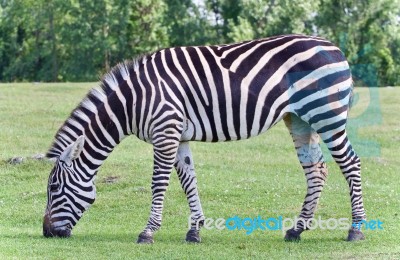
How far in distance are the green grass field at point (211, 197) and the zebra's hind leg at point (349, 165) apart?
24 centimetres

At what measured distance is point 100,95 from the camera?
1075 cm

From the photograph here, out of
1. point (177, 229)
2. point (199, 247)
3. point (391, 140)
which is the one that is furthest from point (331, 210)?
point (391, 140)

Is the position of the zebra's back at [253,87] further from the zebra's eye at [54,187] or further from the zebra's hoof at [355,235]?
the zebra's eye at [54,187]

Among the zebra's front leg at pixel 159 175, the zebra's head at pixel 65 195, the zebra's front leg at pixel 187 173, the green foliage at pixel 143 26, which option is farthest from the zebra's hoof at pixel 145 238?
the green foliage at pixel 143 26

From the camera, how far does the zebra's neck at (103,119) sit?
10617 mm

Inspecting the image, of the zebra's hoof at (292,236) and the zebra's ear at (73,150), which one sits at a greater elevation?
the zebra's ear at (73,150)

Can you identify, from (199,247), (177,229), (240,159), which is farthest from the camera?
(240,159)

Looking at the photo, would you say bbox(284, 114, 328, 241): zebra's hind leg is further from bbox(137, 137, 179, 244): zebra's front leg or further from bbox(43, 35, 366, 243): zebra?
bbox(137, 137, 179, 244): zebra's front leg

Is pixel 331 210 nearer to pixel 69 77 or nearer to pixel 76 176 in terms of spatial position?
pixel 76 176

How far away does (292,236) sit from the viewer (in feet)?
35.6

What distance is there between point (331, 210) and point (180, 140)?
353 cm

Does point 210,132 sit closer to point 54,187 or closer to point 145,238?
point 145,238

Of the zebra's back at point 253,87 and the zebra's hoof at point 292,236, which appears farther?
the zebra's hoof at point 292,236

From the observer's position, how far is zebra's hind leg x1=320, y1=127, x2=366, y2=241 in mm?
10688
